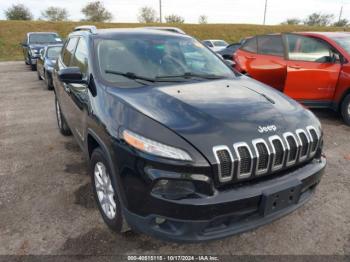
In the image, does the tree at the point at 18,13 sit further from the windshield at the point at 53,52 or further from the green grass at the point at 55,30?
the windshield at the point at 53,52

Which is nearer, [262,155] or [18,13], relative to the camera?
[262,155]

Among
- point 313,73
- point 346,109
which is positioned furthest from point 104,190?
point 346,109

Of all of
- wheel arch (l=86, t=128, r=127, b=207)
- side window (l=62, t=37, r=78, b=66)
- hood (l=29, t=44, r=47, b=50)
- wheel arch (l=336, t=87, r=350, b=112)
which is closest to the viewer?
wheel arch (l=86, t=128, r=127, b=207)

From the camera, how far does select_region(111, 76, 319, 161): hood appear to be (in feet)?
7.01

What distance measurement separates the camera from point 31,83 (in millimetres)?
11133

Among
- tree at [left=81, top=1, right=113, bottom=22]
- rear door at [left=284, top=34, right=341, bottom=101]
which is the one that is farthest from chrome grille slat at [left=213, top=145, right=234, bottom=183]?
tree at [left=81, top=1, right=113, bottom=22]

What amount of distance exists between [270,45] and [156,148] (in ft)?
17.4

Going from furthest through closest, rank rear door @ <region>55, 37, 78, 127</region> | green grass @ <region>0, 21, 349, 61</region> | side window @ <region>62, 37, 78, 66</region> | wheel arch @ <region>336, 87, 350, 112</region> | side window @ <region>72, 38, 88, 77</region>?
green grass @ <region>0, 21, 349, 61</region> → wheel arch @ <region>336, 87, 350, 112</region> → side window @ <region>62, 37, 78, 66</region> → rear door @ <region>55, 37, 78, 127</region> → side window @ <region>72, 38, 88, 77</region>

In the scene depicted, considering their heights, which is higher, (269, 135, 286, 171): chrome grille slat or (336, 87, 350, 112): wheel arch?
(269, 135, 286, 171): chrome grille slat

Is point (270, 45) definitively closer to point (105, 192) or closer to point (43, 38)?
point (105, 192)

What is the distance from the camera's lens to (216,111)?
2.38 metres

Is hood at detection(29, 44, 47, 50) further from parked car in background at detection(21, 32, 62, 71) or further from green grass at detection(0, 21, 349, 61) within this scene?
green grass at detection(0, 21, 349, 61)

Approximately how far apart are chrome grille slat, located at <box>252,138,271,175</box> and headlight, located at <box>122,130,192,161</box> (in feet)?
1.59

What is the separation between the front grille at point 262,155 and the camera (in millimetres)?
2037
